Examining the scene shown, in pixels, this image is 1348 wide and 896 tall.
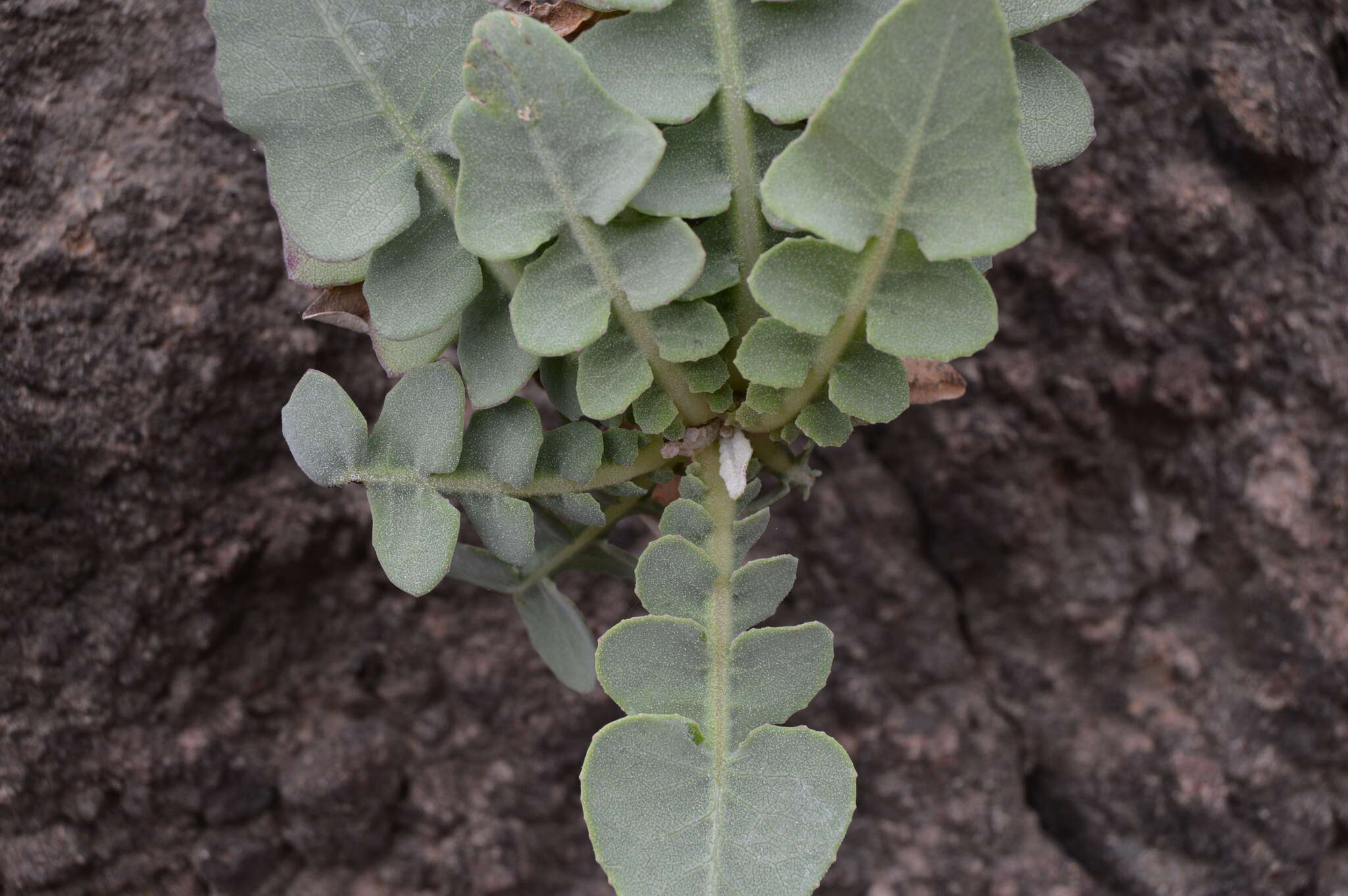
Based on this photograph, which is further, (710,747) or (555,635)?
(555,635)

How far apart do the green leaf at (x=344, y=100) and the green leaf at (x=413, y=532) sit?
0.56 ft

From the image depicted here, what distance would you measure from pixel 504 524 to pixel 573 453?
7 cm

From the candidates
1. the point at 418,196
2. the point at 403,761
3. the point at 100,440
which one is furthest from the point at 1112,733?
the point at 100,440

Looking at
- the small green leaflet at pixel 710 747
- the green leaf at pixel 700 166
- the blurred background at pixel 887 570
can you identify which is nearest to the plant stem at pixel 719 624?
the small green leaflet at pixel 710 747

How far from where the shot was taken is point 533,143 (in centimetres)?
61

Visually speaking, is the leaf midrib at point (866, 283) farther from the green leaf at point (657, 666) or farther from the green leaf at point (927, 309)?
the green leaf at point (657, 666)

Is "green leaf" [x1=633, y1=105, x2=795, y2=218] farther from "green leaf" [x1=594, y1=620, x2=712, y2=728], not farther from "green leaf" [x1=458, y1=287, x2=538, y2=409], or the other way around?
"green leaf" [x1=594, y1=620, x2=712, y2=728]

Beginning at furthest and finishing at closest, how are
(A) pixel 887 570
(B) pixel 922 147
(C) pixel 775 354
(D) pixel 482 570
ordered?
1. (A) pixel 887 570
2. (D) pixel 482 570
3. (C) pixel 775 354
4. (B) pixel 922 147

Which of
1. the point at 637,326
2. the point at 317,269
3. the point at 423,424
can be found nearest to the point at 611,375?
the point at 637,326

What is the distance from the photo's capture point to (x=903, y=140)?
22.5 inches

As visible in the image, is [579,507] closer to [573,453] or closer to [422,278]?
[573,453]

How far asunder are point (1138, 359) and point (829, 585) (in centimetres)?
45

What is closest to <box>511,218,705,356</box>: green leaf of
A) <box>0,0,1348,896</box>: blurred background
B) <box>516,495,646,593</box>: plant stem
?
<box>516,495,646,593</box>: plant stem

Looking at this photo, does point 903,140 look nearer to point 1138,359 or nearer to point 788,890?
point 788,890
